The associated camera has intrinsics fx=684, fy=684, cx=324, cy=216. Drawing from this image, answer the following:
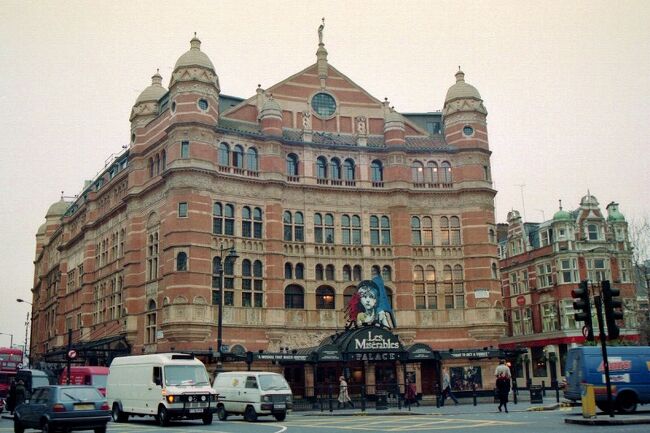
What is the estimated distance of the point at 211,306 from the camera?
43.9 m

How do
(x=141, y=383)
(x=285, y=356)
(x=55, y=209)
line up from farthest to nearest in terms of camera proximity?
(x=55, y=209)
(x=285, y=356)
(x=141, y=383)

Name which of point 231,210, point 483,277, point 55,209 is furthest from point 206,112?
point 55,209

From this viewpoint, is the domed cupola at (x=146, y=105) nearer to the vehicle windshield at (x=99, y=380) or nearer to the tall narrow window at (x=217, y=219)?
the tall narrow window at (x=217, y=219)

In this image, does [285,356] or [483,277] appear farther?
[483,277]

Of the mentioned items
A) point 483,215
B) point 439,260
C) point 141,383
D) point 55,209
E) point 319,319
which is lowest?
point 141,383

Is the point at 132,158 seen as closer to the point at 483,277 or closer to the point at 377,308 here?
the point at 377,308

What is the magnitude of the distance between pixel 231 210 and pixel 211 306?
6893mm

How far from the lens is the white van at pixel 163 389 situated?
960 inches

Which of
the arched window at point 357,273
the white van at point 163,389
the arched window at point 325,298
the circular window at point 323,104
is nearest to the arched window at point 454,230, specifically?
the arched window at point 357,273

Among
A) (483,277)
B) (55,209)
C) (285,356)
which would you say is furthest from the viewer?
(55,209)

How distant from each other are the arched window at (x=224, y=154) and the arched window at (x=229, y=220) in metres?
3.11

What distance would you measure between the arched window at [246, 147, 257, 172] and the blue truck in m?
26.7

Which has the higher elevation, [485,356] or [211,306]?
[211,306]

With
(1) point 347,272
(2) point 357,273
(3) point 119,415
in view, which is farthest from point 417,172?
(3) point 119,415
